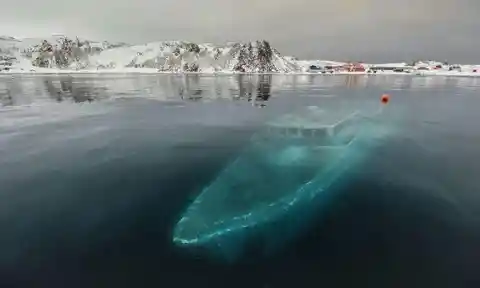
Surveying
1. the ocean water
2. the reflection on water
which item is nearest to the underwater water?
the ocean water

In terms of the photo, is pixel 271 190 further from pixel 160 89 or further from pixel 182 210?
pixel 160 89

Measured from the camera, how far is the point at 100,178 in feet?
49.0

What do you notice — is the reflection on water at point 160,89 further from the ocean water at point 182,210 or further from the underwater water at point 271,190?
the ocean water at point 182,210

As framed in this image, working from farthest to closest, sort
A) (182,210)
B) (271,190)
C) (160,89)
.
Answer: (160,89), (271,190), (182,210)

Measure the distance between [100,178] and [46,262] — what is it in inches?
238

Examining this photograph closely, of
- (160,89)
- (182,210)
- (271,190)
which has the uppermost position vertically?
(271,190)

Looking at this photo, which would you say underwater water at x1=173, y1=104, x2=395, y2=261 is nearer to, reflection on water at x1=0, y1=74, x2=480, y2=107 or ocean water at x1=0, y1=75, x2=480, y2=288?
ocean water at x1=0, y1=75, x2=480, y2=288

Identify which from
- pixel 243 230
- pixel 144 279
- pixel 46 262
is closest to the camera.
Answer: pixel 144 279

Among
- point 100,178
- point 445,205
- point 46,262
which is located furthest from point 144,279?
point 445,205

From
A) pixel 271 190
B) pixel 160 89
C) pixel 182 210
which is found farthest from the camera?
pixel 160 89

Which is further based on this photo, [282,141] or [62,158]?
[282,141]

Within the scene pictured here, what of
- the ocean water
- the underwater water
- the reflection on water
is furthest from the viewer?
the reflection on water

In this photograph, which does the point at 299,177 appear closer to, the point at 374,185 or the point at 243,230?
the point at 374,185

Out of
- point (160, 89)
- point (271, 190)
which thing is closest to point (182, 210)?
point (271, 190)
